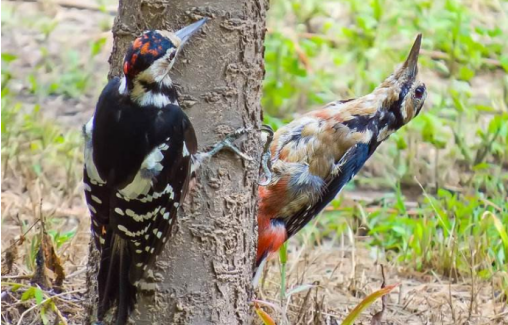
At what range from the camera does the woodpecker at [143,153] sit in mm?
3234

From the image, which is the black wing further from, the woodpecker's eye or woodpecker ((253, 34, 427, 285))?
the woodpecker's eye

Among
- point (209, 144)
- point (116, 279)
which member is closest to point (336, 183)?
point (209, 144)

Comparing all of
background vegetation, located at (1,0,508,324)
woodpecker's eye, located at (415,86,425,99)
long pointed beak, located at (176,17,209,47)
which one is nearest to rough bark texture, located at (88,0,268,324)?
long pointed beak, located at (176,17,209,47)

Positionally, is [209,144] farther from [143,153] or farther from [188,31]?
[188,31]

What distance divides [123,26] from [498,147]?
11.0ft

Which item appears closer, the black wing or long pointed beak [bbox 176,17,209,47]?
long pointed beak [bbox 176,17,209,47]

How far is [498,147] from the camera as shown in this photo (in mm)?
6180

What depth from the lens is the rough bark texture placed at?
3387 mm

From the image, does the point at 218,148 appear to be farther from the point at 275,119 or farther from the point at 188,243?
the point at 275,119

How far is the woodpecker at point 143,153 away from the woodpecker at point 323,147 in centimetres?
125

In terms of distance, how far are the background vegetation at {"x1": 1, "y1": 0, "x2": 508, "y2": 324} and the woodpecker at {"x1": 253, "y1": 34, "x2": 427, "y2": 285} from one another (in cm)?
29

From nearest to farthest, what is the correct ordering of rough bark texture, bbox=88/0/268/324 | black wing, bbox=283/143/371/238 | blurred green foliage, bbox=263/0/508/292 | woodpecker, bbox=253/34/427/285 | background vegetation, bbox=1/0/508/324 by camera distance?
rough bark texture, bbox=88/0/268/324 < background vegetation, bbox=1/0/508/324 < woodpecker, bbox=253/34/427/285 < black wing, bbox=283/143/371/238 < blurred green foliage, bbox=263/0/508/292

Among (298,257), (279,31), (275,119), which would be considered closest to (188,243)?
(298,257)

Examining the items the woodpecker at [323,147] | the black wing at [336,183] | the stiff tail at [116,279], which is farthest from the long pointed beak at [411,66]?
the stiff tail at [116,279]
